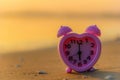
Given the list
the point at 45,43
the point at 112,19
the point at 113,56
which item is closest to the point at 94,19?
the point at 112,19

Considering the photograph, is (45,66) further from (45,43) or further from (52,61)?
(45,43)

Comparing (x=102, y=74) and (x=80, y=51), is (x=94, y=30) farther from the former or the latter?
(x=102, y=74)

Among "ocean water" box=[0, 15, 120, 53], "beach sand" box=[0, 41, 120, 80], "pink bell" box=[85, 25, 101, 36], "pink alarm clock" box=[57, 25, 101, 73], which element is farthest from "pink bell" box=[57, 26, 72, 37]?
"ocean water" box=[0, 15, 120, 53]

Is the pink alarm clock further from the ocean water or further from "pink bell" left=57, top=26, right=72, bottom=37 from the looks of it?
the ocean water

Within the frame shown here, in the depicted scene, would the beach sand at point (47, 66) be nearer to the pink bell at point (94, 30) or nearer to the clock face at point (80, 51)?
the clock face at point (80, 51)

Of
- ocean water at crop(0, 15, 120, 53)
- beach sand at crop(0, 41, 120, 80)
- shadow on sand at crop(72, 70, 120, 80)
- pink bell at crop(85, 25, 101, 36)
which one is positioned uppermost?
ocean water at crop(0, 15, 120, 53)

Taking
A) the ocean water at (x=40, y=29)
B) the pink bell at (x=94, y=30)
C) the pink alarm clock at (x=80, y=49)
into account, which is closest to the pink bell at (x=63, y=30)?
the pink alarm clock at (x=80, y=49)
